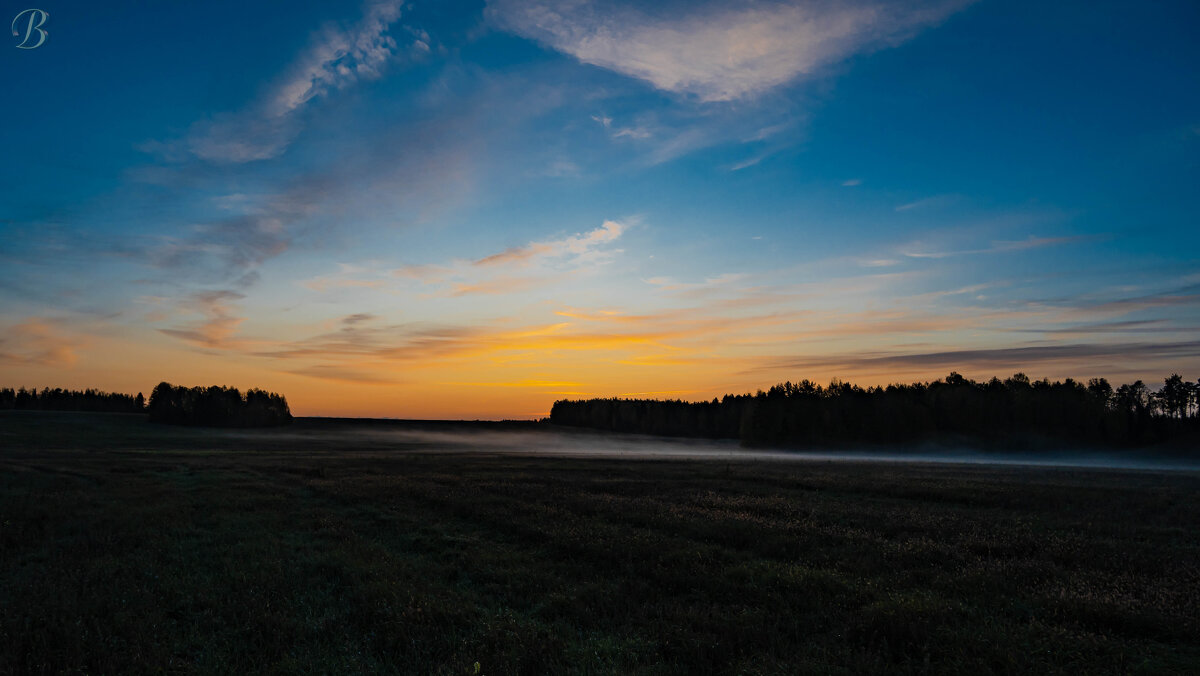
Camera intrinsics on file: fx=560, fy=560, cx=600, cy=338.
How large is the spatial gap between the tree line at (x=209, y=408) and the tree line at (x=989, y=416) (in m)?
134

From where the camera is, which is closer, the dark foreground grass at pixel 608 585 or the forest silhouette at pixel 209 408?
the dark foreground grass at pixel 608 585

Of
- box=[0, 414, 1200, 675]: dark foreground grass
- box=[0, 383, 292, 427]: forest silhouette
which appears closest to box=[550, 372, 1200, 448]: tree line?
box=[0, 414, 1200, 675]: dark foreground grass

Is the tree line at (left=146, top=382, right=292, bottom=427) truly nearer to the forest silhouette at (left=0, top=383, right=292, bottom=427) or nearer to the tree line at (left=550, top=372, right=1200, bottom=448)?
the forest silhouette at (left=0, top=383, right=292, bottom=427)

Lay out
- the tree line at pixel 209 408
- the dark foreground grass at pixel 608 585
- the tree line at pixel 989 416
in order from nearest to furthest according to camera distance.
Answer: the dark foreground grass at pixel 608 585 < the tree line at pixel 989 416 < the tree line at pixel 209 408

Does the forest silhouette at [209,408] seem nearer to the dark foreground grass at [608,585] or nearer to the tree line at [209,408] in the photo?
the tree line at [209,408]

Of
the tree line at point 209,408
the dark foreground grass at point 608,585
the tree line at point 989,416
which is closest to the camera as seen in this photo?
the dark foreground grass at point 608,585

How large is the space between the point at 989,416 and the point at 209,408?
623ft

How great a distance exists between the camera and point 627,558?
47.0 feet

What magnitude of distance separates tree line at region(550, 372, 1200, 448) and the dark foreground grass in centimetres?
10010

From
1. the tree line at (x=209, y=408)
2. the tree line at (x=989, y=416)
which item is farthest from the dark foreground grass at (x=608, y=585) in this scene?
the tree line at (x=209, y=408)

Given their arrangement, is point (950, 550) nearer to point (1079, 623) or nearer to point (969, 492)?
point (1079, 623)

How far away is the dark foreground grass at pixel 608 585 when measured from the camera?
851 cm

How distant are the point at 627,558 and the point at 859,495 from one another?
16.8 meters

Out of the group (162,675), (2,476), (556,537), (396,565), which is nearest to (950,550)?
(556,537)
